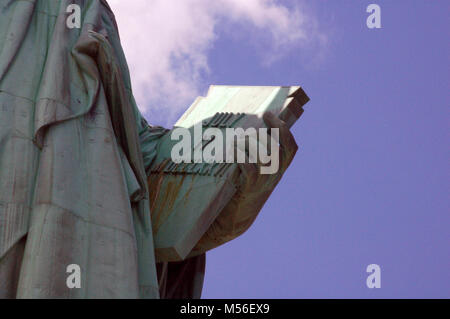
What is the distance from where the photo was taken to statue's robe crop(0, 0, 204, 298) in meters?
13.1

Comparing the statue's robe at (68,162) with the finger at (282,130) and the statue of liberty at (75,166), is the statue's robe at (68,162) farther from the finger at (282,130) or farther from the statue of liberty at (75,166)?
the finger at (282,130)

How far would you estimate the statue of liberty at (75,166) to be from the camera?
518 inches

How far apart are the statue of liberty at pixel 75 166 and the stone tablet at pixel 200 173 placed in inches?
9.3

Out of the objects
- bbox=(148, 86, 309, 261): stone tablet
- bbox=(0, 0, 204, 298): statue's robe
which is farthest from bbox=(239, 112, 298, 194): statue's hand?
bbox=(0, 0, 204, 298): statue's robe

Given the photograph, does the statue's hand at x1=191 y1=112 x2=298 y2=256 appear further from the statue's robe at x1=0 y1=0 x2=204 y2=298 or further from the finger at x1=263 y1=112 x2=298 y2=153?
the statue's robe at x1=0 y1=0 x2=204 y2=298

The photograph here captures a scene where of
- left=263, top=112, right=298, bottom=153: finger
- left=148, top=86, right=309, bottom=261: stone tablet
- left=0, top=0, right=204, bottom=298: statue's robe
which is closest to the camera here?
left=0, top=0, right=204, bottom=298: statue's robe

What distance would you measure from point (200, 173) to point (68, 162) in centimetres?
242

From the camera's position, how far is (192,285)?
17.0m

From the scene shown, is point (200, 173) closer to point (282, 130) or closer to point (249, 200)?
point (249, 200)

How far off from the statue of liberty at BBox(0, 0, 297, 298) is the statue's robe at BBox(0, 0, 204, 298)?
0.01 metres

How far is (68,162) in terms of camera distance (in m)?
13.9
